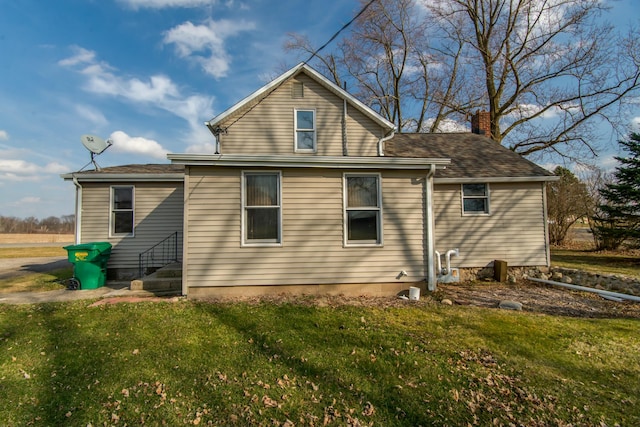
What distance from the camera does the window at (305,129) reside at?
30.5ft

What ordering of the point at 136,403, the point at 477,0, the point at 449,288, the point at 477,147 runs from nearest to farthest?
the point at 136,403, the point at 449,288, the point at 477,147, the point at 477,0

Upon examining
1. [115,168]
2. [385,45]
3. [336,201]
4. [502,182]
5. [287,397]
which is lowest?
[287,397]

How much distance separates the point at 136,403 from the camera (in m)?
3.07

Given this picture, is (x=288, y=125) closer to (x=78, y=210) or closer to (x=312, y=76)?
(x=312, y=76)

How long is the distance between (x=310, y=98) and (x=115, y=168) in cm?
729

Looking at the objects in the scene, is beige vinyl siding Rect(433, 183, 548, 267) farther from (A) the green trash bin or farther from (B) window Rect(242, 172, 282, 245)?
(A) the green trash bin

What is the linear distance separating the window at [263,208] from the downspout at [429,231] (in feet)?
11.3

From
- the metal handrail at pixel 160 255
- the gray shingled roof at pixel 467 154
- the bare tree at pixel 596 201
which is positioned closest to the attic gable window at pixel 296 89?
the gray shingled roof at pixel 467 154

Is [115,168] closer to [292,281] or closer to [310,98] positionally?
[310,98]

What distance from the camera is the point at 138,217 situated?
387 inches

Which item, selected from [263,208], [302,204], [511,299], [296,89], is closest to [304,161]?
[302,204]

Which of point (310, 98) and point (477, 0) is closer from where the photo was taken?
point (310, 98)

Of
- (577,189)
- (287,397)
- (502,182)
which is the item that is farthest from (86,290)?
(577,189)

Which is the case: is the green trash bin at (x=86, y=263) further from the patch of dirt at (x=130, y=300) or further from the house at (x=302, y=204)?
the house at (x=302, y=204)
